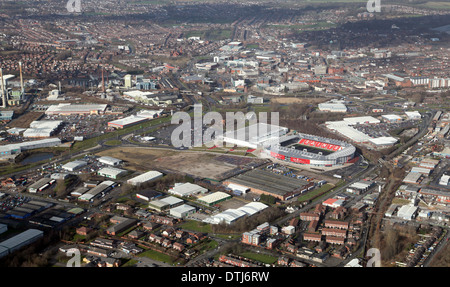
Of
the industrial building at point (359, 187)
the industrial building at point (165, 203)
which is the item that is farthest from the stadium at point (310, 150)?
the industrial building at point (165, 203)

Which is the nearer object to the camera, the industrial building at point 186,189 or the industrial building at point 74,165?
the industrial building at point 186,189

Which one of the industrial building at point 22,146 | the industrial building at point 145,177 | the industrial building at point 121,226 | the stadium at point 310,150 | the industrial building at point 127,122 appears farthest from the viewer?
the industrial building at point 127,122

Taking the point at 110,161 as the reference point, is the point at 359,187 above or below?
below

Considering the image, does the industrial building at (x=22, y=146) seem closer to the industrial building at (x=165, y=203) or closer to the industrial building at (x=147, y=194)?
the industrial building at (x=147, y=194)

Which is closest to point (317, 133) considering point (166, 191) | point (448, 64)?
point (166, 191)

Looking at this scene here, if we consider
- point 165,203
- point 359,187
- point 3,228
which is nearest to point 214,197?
point 165,203

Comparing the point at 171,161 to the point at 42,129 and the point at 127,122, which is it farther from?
the point at 42,129

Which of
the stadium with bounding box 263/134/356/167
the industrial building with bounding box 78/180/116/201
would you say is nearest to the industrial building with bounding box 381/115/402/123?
the stadium with bounding box 263/134/356/167
